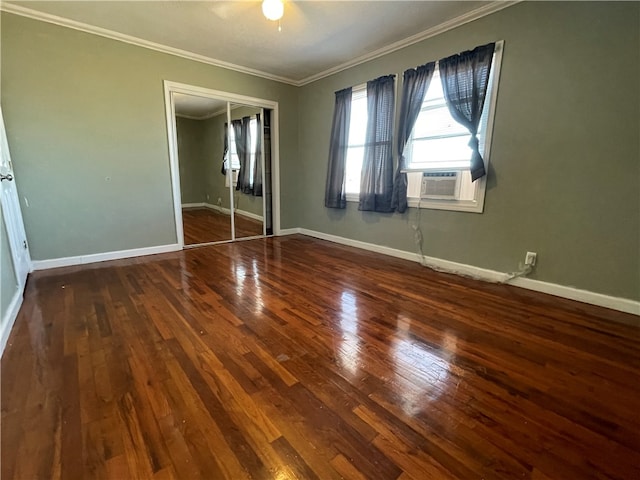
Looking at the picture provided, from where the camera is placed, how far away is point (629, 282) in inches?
86.7

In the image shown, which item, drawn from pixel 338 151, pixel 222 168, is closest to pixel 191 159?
pixel 222 168

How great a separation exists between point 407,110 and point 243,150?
8.34 ft

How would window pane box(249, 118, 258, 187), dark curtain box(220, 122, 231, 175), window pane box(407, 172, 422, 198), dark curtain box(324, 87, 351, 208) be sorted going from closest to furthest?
window pane box(407, 172, 422, 198) → dark curtain box(324, 87, 351, 208) → dark curtain box(220, 122, 231, 175) → window pane box(249, 118, 258, 187)

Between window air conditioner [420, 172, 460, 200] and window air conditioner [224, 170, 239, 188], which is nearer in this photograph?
window air conditioner [420, 172, 460, 200]

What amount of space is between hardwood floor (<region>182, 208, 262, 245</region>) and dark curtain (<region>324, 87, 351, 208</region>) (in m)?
1.41

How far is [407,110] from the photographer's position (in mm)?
3305

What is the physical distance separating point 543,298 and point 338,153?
9.84ft

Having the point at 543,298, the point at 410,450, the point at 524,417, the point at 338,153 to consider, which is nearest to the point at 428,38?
the point at 338,153

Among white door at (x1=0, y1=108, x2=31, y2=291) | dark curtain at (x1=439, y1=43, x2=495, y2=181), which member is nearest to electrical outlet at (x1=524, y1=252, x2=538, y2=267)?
dark curtain at (x1=439, y1=43, x2=495, y2=181)

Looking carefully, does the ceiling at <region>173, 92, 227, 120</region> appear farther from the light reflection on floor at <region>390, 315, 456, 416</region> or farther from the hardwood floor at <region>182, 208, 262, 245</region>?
the light reflection on floor at <region>390, 315, 456, 416</region>

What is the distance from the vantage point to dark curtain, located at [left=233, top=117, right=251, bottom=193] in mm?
4455

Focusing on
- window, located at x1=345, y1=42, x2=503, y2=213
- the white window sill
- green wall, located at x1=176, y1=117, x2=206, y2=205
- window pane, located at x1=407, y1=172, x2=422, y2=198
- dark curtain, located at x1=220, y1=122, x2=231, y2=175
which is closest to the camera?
window, located at x1=345, y1=42, x2=503, y2=213

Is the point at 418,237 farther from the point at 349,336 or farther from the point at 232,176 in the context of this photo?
the point at 232,176

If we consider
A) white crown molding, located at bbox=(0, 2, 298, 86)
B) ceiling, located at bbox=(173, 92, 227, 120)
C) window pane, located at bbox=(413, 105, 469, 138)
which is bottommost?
window pane, located at bbox=(413, 105, 469, 138)
